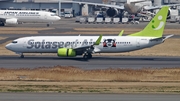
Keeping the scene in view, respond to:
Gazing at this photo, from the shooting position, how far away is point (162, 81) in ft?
124

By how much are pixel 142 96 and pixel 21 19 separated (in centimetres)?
8456

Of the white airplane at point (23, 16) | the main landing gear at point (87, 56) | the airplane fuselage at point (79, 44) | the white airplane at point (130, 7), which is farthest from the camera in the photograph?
the white airplane at point (130, 7)

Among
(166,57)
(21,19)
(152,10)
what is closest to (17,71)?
(166,57)

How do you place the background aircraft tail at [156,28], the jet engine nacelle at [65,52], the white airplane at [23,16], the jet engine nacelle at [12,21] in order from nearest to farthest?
the jet engine nacelle at [65,52]
the background aircraft tail at [156,28]
the jet engine nacelle at [12,21]
the white airplane at [23,16]

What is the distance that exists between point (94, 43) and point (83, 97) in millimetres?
24539

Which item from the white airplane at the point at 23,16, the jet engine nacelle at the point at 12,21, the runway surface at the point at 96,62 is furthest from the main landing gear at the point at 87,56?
the white airplane at the point at 23,16

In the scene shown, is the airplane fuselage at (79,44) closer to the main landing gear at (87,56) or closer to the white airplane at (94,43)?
the white airplane at (94,43)

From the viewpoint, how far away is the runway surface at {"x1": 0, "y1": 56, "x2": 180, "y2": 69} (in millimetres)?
48062

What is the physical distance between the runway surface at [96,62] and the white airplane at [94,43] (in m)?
0.91

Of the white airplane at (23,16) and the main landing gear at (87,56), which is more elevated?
the white airplane at (23,16)

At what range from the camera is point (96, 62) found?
51.2m

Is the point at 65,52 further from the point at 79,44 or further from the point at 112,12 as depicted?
the point at 112,12

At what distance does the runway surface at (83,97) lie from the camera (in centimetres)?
2830

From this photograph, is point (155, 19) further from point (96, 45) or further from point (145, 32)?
point (96, 45)
